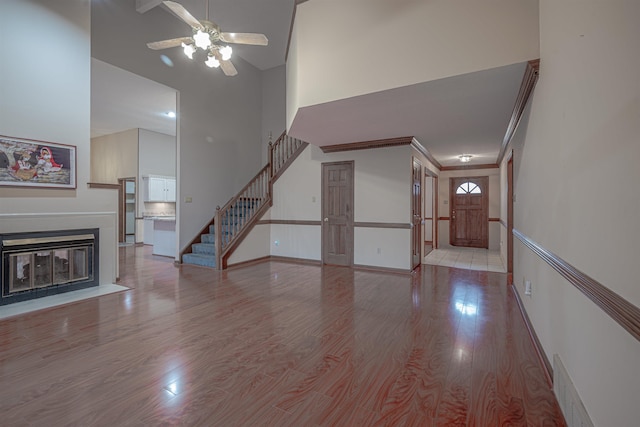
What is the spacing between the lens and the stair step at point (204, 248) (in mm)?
5989

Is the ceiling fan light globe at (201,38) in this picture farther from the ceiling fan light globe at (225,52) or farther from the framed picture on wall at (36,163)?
the framed picture on wall at (36,163)

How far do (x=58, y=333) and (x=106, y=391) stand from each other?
141 cm

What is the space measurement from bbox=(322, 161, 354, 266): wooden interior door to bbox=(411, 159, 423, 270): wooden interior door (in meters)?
1.19

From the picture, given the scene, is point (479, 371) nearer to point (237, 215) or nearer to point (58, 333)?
point (58, 333)

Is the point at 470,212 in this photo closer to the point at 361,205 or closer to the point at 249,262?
the point at 361,205

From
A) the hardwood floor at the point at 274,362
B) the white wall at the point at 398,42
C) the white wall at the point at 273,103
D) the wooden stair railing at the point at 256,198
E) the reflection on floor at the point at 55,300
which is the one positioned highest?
the white wall at the point at 273,103

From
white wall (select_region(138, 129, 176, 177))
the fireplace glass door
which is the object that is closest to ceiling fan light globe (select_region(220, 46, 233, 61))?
the fireplace glass door

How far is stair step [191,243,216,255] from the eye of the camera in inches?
236

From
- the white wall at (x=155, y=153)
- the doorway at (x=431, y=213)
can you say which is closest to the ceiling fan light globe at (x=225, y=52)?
the doorway at (x=431, y=213)

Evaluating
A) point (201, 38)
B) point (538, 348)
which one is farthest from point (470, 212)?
point (201, 38)

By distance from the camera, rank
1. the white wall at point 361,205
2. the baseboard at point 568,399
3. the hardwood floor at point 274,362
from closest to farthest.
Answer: the baseboard at point 568,399, the hardwood floor at point 274,362, the white wall at point 361,205

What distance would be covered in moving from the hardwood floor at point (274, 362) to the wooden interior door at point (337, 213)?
76.8 inches

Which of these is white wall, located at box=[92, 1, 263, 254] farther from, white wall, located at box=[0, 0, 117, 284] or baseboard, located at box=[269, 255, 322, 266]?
baseboard, located at box=[269, 255, 322, 266]

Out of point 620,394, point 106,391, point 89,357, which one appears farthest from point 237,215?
point 620,394
